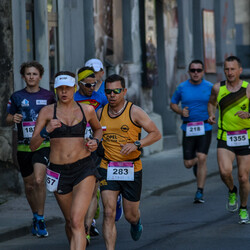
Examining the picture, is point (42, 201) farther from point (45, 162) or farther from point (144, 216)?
point (144, 216)

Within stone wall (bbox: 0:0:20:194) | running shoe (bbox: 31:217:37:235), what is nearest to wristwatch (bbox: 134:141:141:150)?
running shoe (bbox: 31:217:37:235)

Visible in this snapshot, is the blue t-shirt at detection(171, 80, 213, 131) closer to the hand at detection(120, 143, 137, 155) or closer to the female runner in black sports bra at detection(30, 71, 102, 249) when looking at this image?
the hand at detection(120, 143, 137, 155)

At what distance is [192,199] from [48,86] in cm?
349

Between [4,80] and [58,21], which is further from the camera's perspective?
[58,21]

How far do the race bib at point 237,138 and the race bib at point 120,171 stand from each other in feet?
8.21

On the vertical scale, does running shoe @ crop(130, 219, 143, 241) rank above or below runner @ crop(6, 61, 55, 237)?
below

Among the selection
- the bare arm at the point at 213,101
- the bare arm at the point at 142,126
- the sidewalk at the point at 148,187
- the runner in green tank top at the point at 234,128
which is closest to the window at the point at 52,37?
the sidewalk at the point at 148,187

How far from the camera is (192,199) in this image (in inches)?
512

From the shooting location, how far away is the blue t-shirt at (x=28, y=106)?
9953 millimetres

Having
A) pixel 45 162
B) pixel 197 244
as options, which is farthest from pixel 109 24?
pixel 197 244

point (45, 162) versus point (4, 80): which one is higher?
point (4, 80)

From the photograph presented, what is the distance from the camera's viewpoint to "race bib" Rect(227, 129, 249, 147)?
1054 centimetres

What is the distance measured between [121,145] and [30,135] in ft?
6.40

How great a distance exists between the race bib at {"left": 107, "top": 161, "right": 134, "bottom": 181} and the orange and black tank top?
6 cm
